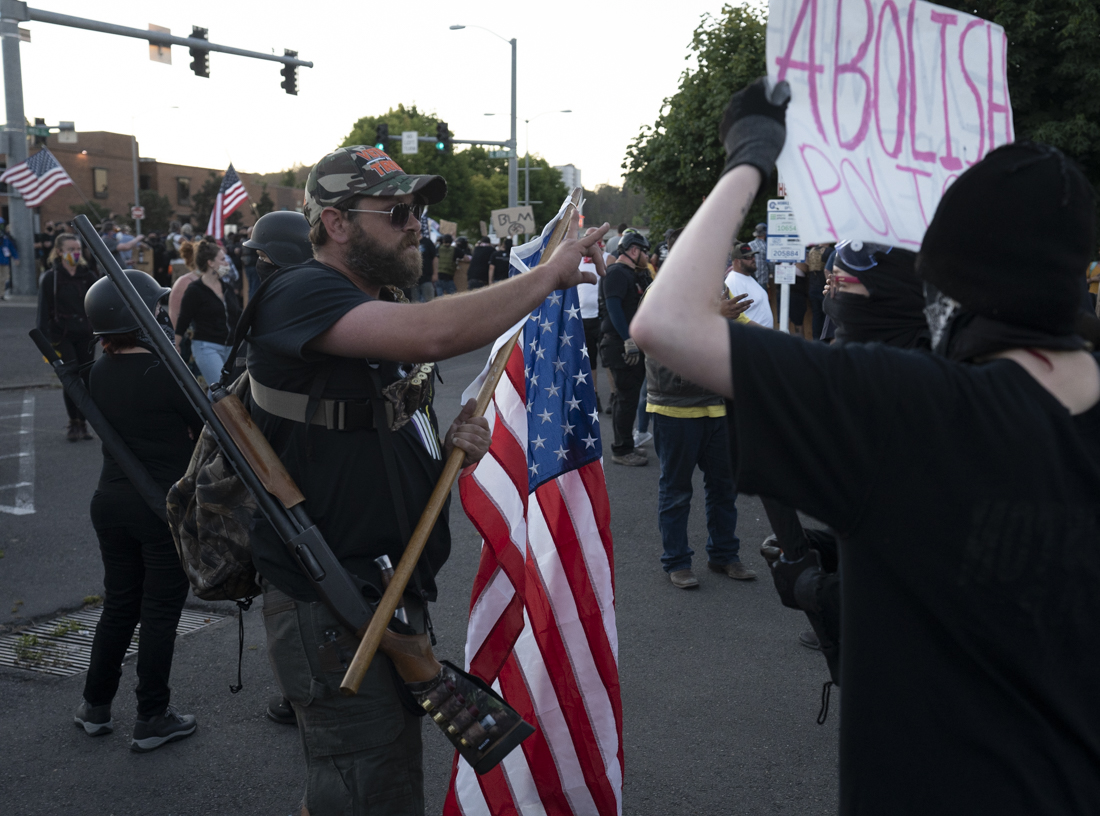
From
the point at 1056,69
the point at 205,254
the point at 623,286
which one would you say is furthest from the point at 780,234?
the point at 1056,69

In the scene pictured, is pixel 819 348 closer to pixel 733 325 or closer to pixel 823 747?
pixel 733 325

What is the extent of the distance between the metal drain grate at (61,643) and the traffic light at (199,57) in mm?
14991

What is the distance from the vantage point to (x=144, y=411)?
3898 mm

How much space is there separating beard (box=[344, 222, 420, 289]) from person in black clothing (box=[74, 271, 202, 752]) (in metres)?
1.71

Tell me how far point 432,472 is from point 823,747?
7.77 ft

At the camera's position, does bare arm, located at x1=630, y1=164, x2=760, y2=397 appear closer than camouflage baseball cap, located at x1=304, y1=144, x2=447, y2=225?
Yes

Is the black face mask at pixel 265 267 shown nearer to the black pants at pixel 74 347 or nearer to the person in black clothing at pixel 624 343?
the person in black clothing at pixel 624 343

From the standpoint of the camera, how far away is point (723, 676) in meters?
4.60

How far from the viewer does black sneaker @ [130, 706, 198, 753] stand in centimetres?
388

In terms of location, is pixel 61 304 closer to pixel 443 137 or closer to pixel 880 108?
pixel 880 108

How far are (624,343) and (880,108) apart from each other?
7.27m

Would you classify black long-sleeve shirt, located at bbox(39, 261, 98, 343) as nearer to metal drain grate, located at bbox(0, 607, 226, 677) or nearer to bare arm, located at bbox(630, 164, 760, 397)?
metal drain grate, located at bbox(0, 607, 226, 677)

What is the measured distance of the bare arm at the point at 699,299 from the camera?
1.36 m

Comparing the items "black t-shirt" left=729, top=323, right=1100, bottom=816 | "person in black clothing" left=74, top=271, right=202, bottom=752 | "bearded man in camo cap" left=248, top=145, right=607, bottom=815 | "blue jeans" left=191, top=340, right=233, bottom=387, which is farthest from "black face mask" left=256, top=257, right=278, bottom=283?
"blue jeans" left=191, top=340, right=233, bottom=387
